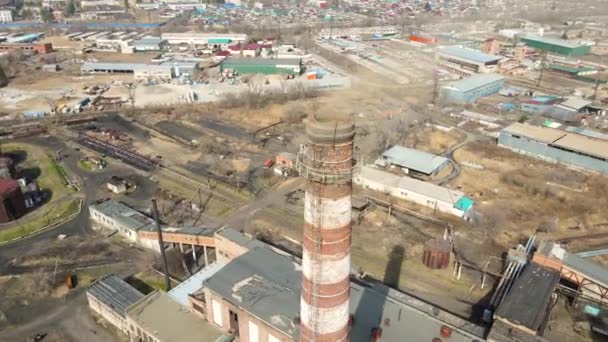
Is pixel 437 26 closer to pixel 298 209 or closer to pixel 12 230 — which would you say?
pixel 298 209

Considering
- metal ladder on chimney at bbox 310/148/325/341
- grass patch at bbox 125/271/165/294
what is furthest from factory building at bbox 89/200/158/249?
metal ladder on chimney at bbox 310/148/325/341

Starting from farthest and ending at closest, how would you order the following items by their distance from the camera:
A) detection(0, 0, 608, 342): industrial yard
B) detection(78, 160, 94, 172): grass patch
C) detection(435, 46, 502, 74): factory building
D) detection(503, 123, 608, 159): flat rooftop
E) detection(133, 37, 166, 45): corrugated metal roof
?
detection(133, 37, 166, 45): corrugated metal roof
detection(435, 46, 502, 74): factory building
detection(78, 160, 94, 172): grass patch
detection(503, 123, 608, 159): flat rooftop
detection(0, 0, 608, 342): industrial yard

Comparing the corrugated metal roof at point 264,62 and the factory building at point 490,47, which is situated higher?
the factory building at point 490,47

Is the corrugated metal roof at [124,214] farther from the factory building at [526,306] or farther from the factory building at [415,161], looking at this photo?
the factory building at [526,306]

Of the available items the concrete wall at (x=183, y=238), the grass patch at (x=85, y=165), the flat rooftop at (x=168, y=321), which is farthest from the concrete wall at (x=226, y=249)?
the grass patch at (x=85, y=165)

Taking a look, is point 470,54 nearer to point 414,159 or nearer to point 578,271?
point 414,159

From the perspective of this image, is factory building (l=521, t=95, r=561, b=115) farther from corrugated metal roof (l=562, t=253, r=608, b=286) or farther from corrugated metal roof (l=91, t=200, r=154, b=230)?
corrugated metal roof (l=91, t=200, r=154, b=230)
